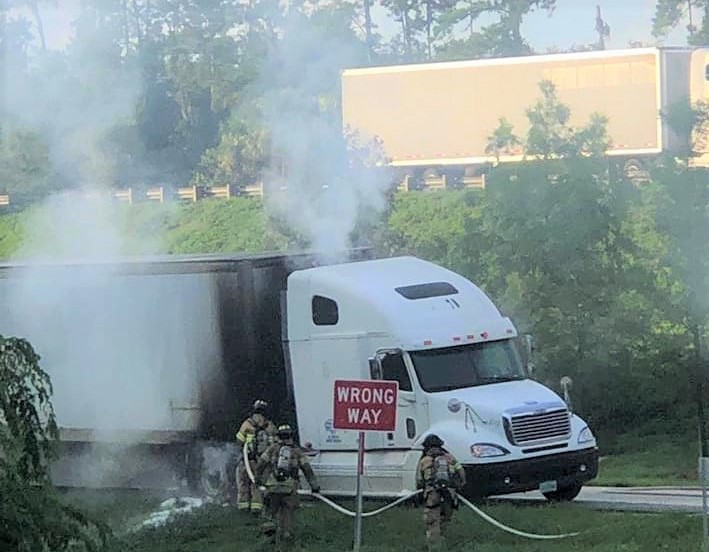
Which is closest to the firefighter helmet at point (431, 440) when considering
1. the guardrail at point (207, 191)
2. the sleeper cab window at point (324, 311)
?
the sleeper cab window at point (324, 311)

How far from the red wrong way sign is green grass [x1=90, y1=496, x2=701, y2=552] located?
2029mm

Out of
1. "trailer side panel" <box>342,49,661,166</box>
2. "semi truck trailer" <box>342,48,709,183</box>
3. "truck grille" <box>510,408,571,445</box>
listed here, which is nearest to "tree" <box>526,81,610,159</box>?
"semi truck trailer" <box>342,48,709,183</box>

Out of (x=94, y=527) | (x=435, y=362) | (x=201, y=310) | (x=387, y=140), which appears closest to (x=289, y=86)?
(x=201, y=310)

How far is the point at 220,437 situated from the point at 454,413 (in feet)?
11.7

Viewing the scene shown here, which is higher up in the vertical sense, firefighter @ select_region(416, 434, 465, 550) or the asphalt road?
firefighter @ select_region(416, 434, 465, 550)

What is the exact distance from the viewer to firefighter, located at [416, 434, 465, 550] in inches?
638

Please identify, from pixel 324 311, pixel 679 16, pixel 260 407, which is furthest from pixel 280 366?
pixel 679 16

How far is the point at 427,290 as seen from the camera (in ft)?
63.6

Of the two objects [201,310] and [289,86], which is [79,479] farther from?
[289,86]

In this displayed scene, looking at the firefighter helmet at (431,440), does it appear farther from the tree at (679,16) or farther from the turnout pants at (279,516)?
the tree at (679,16)

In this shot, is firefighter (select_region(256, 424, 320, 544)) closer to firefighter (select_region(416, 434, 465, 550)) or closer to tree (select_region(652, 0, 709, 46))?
firefighter (select_region(416, 434, 465, 550))

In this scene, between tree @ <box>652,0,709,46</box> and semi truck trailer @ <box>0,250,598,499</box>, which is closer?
semi truck trailer @ <box>0,250,598,499</box>

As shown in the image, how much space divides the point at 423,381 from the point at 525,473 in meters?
1.72

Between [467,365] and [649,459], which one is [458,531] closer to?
[467,365]
